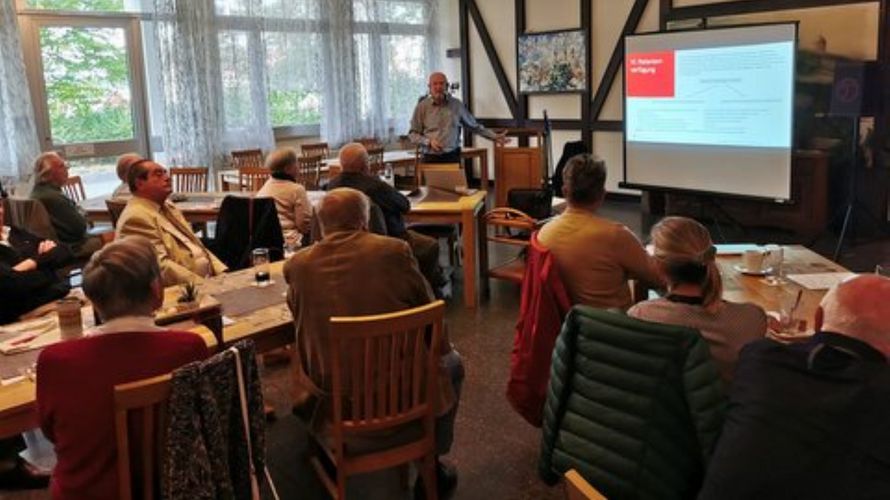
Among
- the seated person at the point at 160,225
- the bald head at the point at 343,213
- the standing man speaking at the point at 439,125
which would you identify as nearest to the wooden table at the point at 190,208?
the seated person at the point at 160,225

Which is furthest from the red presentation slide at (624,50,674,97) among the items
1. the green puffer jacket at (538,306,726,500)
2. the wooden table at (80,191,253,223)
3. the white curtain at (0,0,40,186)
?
the white curtain at (0,0,40,186)

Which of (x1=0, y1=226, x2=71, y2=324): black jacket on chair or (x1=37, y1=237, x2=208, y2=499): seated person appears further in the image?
(x1=0, y1=226, x2=71, y2=324): black jacket on chair

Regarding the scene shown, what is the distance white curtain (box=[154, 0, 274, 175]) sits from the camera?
821cm

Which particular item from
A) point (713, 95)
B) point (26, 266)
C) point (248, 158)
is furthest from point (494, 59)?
point (26, 266)

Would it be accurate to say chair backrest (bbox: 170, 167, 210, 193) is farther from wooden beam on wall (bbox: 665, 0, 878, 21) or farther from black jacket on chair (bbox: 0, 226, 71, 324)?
wooden beam on wall (bbox: 665, 0, 878, 21)

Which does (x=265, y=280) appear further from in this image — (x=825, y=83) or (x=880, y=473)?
(x=825, y=83)

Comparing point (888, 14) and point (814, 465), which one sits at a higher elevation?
point (888, 14)

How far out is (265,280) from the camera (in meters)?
3.12

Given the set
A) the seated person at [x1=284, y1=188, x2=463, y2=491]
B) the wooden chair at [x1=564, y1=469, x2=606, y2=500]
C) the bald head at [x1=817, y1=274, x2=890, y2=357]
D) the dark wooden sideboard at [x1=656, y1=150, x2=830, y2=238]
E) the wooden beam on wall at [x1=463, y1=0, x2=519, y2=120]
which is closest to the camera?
the wooden chair at [x1=564, y1=469, x2=606, y2=500]

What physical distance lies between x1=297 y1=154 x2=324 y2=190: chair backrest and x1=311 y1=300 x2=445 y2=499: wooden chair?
5.06 m

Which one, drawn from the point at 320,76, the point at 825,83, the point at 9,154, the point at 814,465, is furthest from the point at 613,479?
the point at 320,76

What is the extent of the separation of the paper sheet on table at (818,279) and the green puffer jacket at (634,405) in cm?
112

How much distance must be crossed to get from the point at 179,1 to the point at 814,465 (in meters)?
8.31

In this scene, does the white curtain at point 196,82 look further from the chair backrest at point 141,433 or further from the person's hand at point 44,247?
the chair backrest at point 141,433
